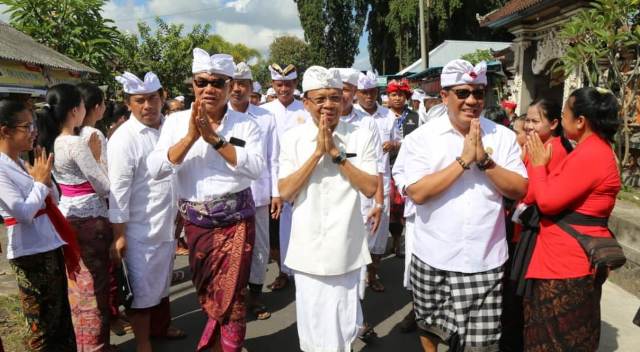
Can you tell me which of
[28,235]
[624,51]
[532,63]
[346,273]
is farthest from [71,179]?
[532,63]

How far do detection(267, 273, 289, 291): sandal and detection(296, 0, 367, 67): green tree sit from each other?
28.6 meters

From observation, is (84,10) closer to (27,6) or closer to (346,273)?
(27,6)

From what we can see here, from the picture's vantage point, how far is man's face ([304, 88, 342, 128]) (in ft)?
8.61

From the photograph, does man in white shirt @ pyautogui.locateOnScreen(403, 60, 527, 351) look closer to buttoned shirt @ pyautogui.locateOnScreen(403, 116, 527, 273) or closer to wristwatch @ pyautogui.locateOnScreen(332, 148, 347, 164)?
buttoned shirt @ pyautogui.locateOnScreen(403, 116, 527, 273)

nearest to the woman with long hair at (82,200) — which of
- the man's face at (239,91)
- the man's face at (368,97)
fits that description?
the man's face at (239,91)

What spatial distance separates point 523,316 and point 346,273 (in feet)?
4.12

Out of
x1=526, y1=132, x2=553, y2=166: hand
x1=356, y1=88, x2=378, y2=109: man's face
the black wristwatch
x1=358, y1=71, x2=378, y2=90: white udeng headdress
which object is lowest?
x1=526, y1=132, x2=553, y2=166: hand

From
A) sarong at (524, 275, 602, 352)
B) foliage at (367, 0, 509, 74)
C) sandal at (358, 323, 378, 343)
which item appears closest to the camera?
sarong at (524, 275, 602, 352)

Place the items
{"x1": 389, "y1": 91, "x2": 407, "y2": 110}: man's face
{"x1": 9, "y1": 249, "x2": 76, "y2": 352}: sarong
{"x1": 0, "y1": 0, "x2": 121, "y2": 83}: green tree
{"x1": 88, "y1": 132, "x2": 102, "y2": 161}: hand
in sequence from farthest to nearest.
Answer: {"x1": 0, "y1": 0, "x2": 121, "y2": 83}: green tree
{"x1": 389, "y1": 91, "x2": 407, "y2": 110}: man's face
{"x1": 88, "y1": 132, "x2": 102, "y2": 161}: hand
{"x1": 9, "y1": 249, "x2": 76, "y2": 352}: sarong

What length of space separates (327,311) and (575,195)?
151cm

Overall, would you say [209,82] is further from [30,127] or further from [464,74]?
[464,74]

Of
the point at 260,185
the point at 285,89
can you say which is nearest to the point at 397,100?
the point at 285,89

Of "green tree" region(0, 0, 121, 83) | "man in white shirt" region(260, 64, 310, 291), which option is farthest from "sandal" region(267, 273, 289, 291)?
"green tree" region(0, 0, 121, 83)

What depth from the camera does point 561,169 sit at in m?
2.52
